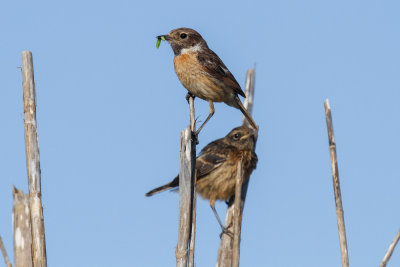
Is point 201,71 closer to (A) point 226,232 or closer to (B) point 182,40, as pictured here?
(B) point 182,40

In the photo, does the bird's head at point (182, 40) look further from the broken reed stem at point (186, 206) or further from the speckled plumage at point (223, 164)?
the broken reed stem at point (186, 206)

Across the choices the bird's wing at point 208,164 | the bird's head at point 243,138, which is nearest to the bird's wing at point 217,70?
the bird's head at point 243,138

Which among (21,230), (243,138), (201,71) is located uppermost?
(201,71)

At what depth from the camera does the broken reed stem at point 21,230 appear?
15.0ft

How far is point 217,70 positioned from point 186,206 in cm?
412

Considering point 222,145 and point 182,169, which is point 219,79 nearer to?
point 222,145

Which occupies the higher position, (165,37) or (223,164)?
(165,37)

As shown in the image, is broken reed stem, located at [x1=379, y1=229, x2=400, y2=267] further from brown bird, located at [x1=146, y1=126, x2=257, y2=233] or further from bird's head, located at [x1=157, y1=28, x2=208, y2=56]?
brown bird, located at [x1=146, y1=126, x2=257, y2=233]

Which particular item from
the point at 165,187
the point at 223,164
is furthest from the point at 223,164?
the point at 165,187

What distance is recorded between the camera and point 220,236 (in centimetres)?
812

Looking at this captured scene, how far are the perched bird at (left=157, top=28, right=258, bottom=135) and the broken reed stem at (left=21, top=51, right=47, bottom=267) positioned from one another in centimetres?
384

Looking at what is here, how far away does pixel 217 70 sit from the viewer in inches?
354

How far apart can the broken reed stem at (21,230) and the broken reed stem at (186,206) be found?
117 cm

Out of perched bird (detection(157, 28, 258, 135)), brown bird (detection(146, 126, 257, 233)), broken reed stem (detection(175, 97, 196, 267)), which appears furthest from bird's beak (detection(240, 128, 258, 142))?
broken reed stem (detection(175, 97, 196, 267))
